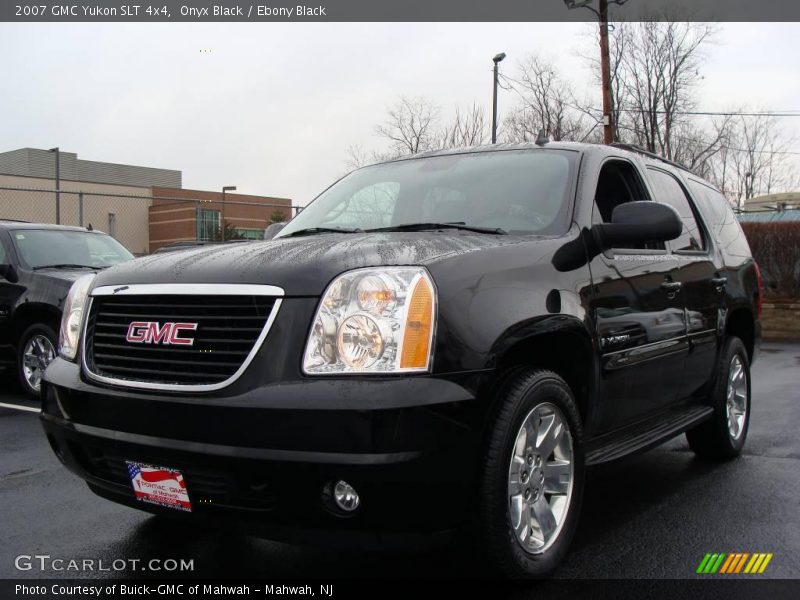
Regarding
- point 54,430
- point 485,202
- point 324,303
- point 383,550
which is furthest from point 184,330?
point 485,202

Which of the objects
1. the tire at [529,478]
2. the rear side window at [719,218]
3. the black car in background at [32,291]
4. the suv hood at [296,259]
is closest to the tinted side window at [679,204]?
the rear side window at [719,218]

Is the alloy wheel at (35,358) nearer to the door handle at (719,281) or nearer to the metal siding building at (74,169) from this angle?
the door handle at (719,281)

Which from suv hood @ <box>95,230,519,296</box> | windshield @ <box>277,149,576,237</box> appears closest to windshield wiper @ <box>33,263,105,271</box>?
windshield @ <box>277,149,576,237</box>

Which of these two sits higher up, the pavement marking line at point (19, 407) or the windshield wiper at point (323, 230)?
the windshield wiper at point (323, 230)

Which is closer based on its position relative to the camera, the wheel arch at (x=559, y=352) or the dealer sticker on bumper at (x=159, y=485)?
the dealer sticker on bumper at (x=159, y=485)

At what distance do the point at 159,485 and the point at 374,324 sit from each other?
0.99 meters

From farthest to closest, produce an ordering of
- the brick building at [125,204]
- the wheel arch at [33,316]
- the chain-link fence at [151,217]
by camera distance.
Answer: the chain-link fence at [151,217]
the brick building at [125,204]
the wheel arch at [33,316]

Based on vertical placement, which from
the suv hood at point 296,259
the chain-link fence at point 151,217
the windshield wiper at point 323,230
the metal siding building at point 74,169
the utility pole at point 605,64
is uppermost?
the metal siding building at point 74,169

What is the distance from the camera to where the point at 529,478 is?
9.67 feet

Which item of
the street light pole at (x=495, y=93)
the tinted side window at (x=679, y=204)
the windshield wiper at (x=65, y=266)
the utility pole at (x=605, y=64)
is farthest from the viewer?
the street light pole at (x=495, y=93)

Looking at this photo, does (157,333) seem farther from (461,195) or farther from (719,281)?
(719,281)

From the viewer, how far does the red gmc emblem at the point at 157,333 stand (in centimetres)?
271

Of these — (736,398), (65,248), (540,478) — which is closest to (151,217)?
(65,248)

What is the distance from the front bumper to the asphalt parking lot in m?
0.22
